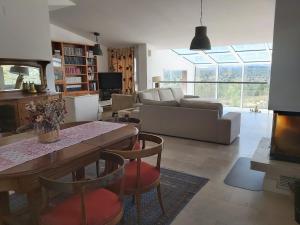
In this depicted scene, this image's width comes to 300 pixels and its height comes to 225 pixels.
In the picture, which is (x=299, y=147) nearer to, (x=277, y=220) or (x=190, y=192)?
(x=277, y=220)

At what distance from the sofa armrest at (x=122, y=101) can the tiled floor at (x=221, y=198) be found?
2.45m

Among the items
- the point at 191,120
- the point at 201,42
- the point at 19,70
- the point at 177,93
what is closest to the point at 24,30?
the point at 19,70

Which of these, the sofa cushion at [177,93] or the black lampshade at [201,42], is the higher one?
the black lampshade at [201,42]

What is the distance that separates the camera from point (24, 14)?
14.8ft

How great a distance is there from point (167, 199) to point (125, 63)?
652cm

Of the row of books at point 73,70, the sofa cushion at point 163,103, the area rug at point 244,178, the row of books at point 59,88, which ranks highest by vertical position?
the row of books at point 73,70

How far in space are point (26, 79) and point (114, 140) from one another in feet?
11.9

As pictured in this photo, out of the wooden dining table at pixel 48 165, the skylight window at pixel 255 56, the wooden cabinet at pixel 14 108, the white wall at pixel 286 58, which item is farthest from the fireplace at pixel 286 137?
the skylight window at pixel 255 56

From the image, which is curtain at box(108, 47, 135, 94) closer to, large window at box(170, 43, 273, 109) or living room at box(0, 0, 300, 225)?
living room at box(0, 0, 300, 225)

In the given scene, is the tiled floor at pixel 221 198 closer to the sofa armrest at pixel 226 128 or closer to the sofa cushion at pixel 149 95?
the sofa armrest at pixel 226 128

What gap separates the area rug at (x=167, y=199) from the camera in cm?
215

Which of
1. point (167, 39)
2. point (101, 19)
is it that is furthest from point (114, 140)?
point (167, 39)

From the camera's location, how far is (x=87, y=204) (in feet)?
5.19

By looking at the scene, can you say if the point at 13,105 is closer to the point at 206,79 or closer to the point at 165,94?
the point at 165,94
